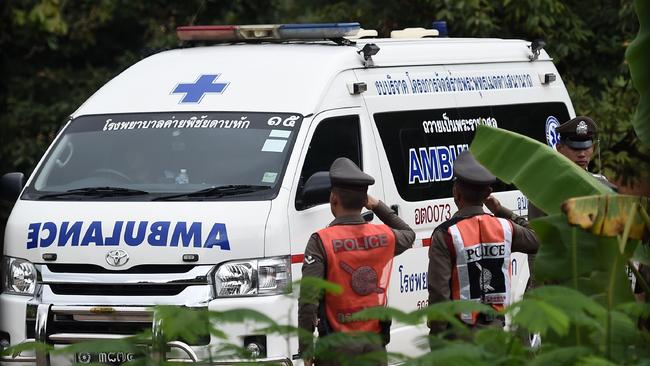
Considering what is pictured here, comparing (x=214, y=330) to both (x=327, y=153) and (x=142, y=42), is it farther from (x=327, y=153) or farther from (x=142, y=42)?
(x=142, y=42)

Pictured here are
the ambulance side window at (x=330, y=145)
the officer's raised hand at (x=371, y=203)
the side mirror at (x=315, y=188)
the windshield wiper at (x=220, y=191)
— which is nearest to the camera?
the officer's raised hand at (x=371, y=203)

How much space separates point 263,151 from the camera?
29.1ft

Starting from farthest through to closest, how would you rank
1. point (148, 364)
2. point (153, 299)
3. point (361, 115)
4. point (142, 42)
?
point (142, 42)
point (361, 115)
point (153, 299)
point (148, 364)

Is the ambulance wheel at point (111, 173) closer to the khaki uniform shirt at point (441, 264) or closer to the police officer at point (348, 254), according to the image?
the police officer at point (348, 254)

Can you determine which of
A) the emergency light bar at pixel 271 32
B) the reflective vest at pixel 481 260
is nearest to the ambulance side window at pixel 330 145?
the emergency light bar at pixel 271 32

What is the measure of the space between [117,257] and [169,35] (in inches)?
390

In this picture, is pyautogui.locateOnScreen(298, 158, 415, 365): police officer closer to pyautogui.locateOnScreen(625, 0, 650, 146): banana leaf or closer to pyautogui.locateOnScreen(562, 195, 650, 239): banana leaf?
pyautogui.locateOnScreen(625, 0, 650, 146): banana leaf

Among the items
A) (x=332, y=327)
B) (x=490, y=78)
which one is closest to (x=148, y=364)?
(x=332, y=327)

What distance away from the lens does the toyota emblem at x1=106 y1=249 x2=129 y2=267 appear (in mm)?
8344

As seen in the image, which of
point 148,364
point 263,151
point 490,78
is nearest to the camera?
point 148,364

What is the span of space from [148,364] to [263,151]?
4.51 metres

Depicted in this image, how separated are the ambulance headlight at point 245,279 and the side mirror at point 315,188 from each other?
0.47 metres

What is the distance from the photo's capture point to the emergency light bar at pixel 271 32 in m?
9.88

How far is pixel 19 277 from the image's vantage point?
342 inches
